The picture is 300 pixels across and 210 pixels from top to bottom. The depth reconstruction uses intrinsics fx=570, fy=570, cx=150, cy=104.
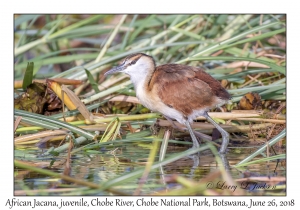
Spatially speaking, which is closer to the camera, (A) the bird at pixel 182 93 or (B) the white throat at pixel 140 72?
(A) the bird at pixel 182 93

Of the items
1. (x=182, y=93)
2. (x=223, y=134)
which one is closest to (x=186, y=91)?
(x=182, y=93)

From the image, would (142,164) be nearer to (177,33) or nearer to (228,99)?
(228,99)

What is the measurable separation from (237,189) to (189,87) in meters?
1.64

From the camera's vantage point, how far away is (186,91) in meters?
5.50

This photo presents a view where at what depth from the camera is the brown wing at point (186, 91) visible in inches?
217

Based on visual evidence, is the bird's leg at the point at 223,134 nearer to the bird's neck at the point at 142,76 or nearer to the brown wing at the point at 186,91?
the brown wing at the point at 186,91

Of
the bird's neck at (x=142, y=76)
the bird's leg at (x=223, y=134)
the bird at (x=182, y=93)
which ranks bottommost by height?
the bird's leg at (x=223, y=134)

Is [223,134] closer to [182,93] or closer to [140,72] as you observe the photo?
[182,93]

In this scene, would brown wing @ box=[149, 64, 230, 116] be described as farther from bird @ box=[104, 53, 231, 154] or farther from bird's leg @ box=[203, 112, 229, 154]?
bird's leg @ box=[203, 112, 229, 154]

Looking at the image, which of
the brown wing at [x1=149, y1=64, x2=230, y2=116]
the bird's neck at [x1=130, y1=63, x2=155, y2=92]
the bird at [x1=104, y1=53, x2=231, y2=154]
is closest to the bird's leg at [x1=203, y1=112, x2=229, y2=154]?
the bird at [x1=104, y1=53, x2=231, y2=154]

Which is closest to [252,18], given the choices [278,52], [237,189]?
[278,52]

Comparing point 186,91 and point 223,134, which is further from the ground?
point 186,91

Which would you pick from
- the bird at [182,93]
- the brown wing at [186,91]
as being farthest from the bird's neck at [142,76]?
the brown wing at [186,91]
